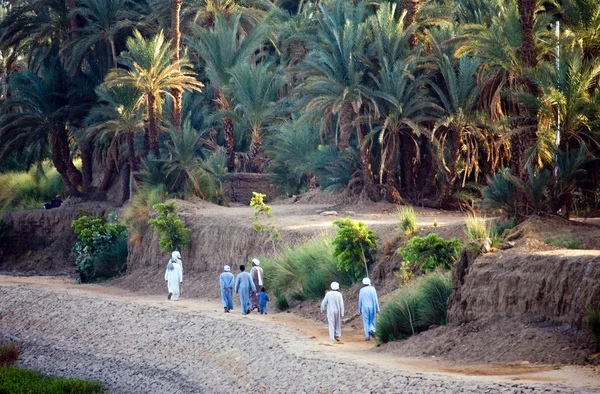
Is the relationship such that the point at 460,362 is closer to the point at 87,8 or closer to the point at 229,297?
the point at 229,297

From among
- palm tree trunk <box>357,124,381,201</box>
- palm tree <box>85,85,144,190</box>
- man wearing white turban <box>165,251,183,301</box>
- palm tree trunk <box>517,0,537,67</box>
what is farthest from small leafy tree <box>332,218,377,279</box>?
palm tree <box>85,85,144,190</box>

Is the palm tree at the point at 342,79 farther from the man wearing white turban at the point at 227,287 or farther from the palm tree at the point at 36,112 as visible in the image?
the palm tree at the point at 36,112

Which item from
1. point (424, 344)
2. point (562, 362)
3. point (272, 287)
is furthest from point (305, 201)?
point (562, 362)

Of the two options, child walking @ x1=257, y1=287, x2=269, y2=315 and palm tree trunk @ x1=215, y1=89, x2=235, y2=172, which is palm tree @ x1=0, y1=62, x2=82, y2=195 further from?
child walking @ x1=257, y1=287, x2=269, y2=315

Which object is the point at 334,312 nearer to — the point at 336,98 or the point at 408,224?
the point at 408,224

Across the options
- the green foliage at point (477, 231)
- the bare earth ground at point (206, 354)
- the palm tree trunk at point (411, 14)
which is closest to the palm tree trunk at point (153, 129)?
the bare earth ground at point (206, 354)

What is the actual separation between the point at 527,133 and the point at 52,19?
28.6m

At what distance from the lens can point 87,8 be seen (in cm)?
4238

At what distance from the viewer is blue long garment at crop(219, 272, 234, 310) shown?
2472 centimetres

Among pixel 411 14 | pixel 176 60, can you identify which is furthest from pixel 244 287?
pixel 176 60

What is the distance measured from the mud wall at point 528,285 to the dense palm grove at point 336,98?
318cm

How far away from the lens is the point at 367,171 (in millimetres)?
30891

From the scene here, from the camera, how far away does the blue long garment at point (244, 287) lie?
24.1 meters

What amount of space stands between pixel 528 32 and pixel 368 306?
22.3 feet
